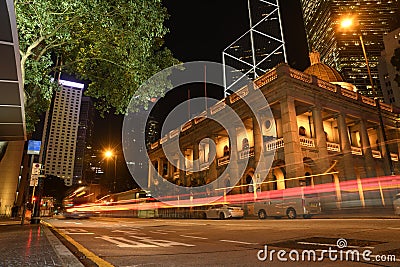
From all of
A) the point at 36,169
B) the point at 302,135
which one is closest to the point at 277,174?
the point at 302,135

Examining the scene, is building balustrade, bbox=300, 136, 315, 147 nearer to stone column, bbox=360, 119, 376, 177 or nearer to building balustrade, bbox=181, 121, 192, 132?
stone column, bbox=360, 119, 376, 177

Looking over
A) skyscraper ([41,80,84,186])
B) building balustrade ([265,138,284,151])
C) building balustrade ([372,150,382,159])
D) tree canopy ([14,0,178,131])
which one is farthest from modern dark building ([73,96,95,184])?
tree canopy ([14,0,178,131])

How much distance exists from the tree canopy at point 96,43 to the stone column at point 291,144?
14510 millimetres

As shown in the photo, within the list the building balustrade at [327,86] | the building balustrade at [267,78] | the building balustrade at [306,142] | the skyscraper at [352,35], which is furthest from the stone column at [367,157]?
the skyscraper at [352,35]

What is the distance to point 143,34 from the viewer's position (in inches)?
434

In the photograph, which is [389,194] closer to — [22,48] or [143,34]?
[143,34]

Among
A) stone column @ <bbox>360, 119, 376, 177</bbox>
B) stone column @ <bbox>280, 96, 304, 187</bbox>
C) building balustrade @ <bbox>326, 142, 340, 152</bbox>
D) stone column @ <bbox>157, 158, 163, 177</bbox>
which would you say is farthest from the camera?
stone column @ <bbox>157, 158, 163, 177</bbox>

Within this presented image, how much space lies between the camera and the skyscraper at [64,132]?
239ft

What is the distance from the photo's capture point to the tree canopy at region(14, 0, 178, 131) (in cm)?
858

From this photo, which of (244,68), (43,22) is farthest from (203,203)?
(43,22)

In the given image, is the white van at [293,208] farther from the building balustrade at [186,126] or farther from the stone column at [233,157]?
the building balustrade at [186,126]

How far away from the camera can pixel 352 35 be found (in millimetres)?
124312

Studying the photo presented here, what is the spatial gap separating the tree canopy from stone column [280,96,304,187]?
1451 cm

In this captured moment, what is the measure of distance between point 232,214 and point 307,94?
516 inches
